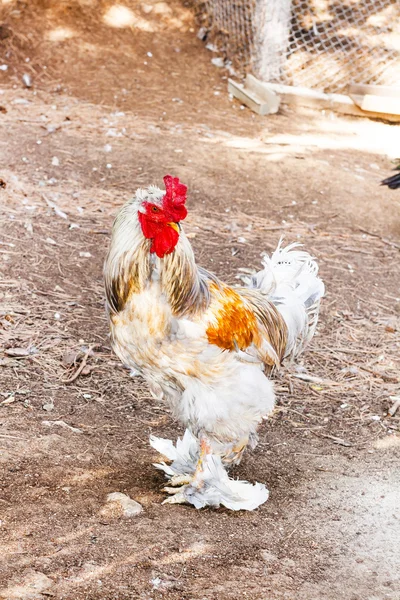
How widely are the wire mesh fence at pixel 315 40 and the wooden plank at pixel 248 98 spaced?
0.46 meters

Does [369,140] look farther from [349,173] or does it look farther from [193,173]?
[193,173]

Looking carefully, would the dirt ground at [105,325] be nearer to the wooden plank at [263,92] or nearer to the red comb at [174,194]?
the wooden plank at [263,92]

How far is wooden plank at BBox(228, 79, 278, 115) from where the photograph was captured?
395 inches

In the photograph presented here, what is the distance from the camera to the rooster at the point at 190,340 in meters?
3.53

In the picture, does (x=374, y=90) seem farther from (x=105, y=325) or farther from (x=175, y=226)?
(x=175, y=226)

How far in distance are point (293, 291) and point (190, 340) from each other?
1227 millimetres

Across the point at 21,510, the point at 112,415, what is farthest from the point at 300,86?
the point at 21,510

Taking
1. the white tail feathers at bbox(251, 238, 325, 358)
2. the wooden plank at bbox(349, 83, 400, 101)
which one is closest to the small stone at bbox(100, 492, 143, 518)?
the white tail feathers at bbox(251, 238, 325, 358)

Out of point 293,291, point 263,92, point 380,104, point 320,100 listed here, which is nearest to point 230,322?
point 293,291

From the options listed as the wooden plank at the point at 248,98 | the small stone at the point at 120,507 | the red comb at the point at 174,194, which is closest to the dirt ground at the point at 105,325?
the small stone at the point at 120,507

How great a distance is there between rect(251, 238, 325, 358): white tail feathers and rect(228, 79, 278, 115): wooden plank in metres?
5.70

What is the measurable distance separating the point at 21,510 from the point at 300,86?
29.0 feet

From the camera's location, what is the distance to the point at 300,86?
10.9 metres

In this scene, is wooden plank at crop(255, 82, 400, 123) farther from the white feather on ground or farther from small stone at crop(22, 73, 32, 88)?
the white feather on ground
